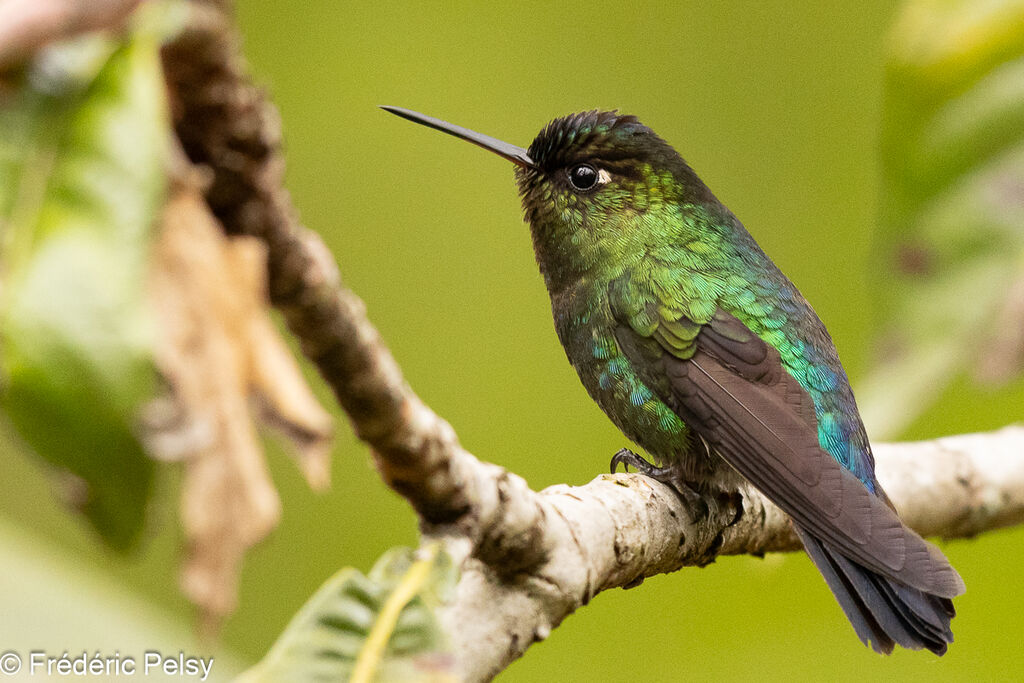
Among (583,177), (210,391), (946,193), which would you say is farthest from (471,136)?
(210,391)

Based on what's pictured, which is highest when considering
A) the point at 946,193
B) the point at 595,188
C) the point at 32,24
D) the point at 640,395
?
the point at 595,188

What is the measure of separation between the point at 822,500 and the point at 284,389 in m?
1.50

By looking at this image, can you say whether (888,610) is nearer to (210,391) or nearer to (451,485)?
(451,485)

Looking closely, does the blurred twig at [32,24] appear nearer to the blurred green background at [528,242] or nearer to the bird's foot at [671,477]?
the bird's foot at [671,477]

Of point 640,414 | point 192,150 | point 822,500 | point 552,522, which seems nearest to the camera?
point 192,150

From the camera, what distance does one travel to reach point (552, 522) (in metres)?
1.88

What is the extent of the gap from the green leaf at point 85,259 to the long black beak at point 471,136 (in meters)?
1.17

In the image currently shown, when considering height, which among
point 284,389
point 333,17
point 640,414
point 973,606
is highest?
point 333,17

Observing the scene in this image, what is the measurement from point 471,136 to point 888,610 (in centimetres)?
155

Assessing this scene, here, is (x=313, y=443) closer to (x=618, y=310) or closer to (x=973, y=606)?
(x=618, y=310)

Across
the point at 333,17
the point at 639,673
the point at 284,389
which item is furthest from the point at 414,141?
the point at 284,389

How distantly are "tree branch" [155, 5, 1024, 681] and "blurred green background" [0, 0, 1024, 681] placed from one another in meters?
2.72

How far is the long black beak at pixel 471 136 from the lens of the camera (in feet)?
8.56

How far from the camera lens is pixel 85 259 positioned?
121 cm
